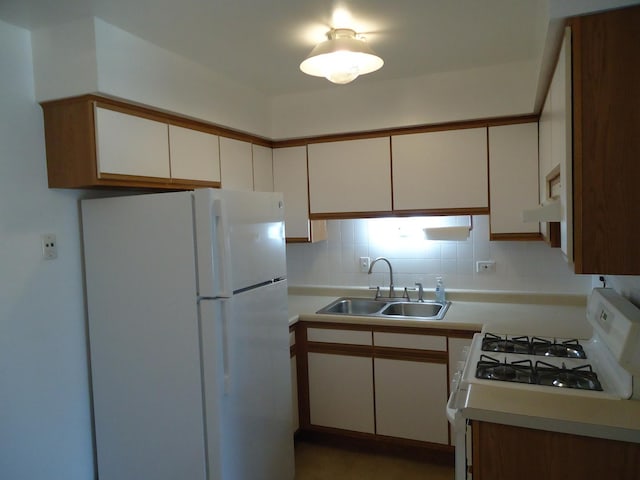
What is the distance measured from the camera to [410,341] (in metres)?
2.61

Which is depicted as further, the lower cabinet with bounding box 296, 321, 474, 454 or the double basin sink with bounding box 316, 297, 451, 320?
the double basin sink with bounding box 316, 297, 451, 320

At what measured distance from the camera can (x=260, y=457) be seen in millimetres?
2111

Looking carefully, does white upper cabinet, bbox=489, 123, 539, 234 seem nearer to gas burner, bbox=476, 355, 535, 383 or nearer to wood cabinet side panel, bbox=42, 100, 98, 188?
gas burner, bbox=476, 355, 535, 383

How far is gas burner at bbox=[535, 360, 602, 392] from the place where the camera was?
159 centimetres

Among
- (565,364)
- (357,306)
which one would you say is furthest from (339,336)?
(565,364)

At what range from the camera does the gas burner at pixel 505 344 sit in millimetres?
1979

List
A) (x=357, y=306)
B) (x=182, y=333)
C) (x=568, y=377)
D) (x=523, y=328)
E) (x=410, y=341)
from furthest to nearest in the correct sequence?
1. (x=357, y=306)
2. (x=410, y=341)
3. (x=523, y=328)
4. (x=182, y=333)
5. (x=568, y=377)

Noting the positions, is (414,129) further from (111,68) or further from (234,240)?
(111,68)

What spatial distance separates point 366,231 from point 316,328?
2.88 ft

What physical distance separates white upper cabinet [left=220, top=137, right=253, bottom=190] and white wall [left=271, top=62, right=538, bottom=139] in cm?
33

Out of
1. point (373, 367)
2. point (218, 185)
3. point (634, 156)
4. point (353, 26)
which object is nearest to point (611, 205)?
point (634, 156)

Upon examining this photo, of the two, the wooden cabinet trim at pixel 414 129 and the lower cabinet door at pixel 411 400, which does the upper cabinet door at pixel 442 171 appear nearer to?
the wooden cabinet trim at pixel 414 129

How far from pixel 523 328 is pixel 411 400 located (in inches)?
31.3

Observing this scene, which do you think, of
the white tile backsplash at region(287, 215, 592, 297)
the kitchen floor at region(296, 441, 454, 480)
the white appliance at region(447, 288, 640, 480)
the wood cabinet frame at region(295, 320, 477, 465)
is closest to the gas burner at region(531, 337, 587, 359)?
the white appliance at region(447, 288, 640, 480)
